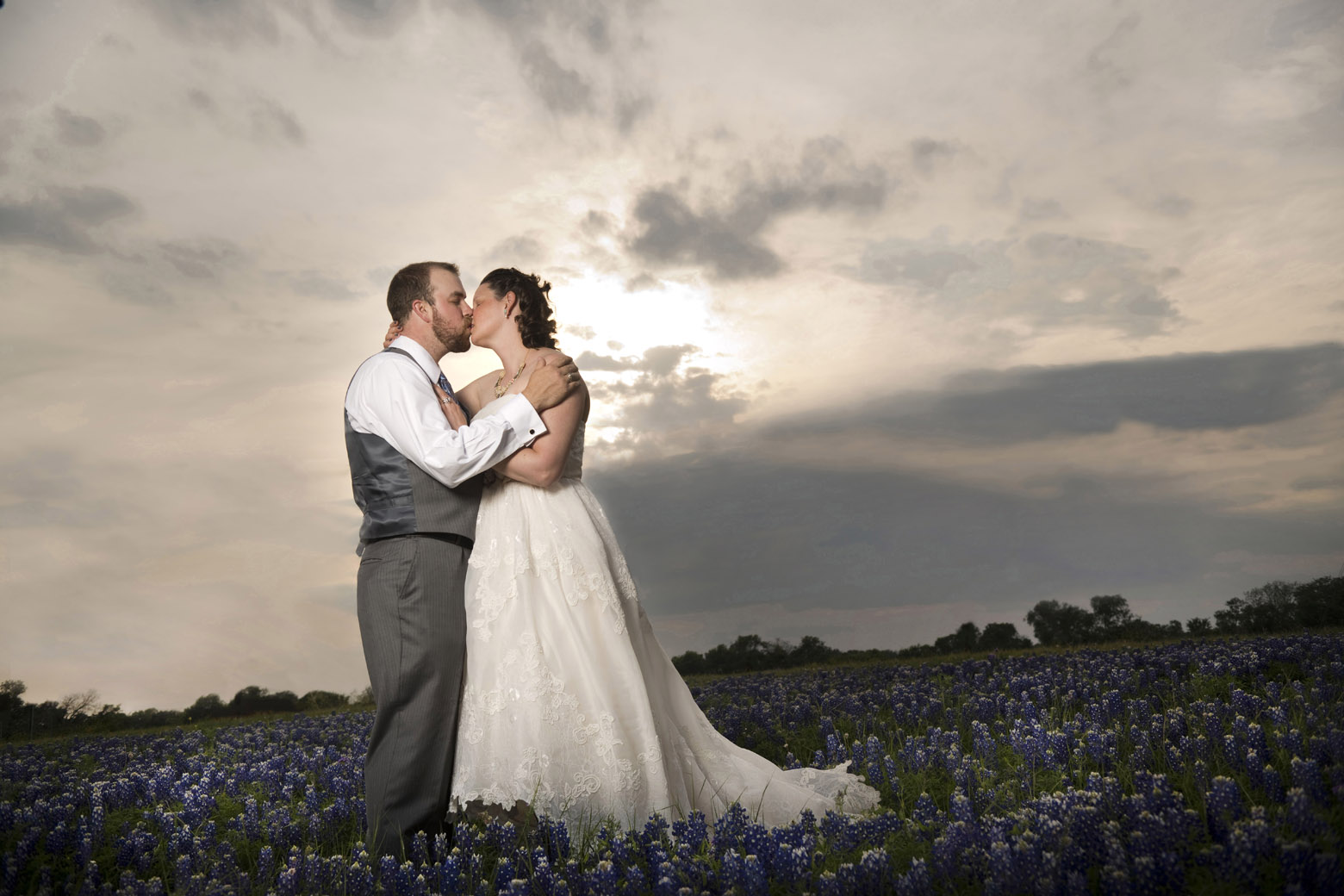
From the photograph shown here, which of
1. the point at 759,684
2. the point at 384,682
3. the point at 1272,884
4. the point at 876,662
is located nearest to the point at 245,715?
the point at 759,684

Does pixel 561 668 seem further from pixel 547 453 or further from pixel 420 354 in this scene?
pixel 420 354

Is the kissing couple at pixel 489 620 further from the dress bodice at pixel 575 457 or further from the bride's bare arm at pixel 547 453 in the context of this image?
the dress bodice at pixel 575 457

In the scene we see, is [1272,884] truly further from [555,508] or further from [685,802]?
[555,508]

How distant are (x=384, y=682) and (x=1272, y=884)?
418 centimetres

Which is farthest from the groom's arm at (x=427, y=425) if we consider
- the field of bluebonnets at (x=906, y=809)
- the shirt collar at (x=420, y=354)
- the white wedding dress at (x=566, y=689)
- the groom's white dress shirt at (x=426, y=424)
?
the field of bluebonnets at (x=906, y=809)

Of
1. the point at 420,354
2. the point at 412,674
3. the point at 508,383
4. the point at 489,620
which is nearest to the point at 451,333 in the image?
the point at 420,354

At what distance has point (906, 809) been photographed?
5344 millimetres

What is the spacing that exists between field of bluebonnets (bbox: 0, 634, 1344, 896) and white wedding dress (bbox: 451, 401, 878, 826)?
0.29 metres

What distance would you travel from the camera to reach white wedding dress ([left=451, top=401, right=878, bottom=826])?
4930 mm

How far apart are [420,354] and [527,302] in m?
0.80

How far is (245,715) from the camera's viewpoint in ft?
47.8

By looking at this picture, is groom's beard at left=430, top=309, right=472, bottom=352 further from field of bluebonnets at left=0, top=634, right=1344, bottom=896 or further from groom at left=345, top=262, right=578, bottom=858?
field of bluebonnets at left=0, top=634, right=1344, bottom=896

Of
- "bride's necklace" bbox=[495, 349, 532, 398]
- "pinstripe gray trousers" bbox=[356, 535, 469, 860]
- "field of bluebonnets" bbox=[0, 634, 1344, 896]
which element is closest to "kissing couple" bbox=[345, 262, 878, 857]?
"pinstripe gray trousers" bbox=[356, 535, 469, 860]

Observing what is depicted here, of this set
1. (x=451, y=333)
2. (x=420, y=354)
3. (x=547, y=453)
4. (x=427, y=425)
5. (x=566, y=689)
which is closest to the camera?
(x=427, y=425)
